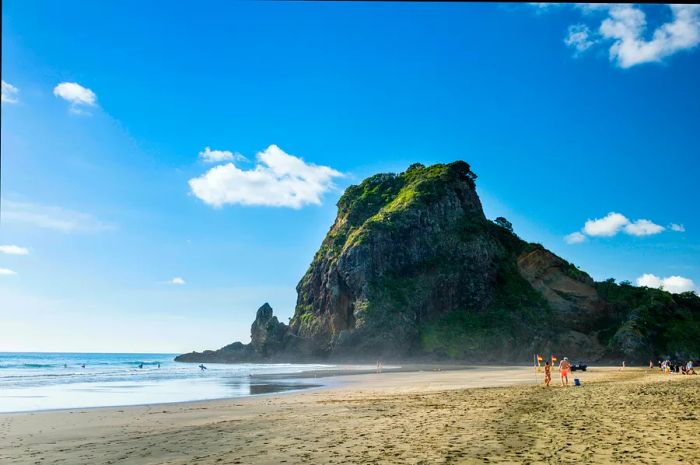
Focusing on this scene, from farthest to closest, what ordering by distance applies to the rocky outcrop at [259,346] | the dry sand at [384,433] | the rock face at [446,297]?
the rocky outcrop at [259,346], the rock face at [446,297], the dry sand at [384,433]

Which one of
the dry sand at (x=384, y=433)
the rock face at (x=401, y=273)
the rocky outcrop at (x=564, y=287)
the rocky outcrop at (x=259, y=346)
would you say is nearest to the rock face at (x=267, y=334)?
the rocky outcrop at (x=259, y=346)

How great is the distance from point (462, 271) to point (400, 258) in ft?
42.2

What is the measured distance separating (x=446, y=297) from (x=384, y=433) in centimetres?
8963

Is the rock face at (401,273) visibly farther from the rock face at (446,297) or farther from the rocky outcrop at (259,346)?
the rocky outcrop at (259,346)

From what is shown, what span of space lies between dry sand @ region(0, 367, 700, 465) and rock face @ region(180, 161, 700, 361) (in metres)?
70.8

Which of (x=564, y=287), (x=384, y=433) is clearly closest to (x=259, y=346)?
(x=564, y=287)

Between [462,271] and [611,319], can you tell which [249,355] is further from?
[611,319]

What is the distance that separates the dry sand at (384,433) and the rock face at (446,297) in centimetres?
7082

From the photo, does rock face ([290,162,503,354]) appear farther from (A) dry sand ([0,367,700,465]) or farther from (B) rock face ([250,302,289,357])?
(A) dry sand ([0,367,700,465])

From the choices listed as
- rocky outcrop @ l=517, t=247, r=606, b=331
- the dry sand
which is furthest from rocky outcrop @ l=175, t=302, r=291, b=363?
the dry sand

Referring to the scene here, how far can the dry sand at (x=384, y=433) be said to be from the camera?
10.9 m

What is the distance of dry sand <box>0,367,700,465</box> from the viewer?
10883mm

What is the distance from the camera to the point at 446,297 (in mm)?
101062

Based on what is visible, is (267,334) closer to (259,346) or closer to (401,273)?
(259,346)
